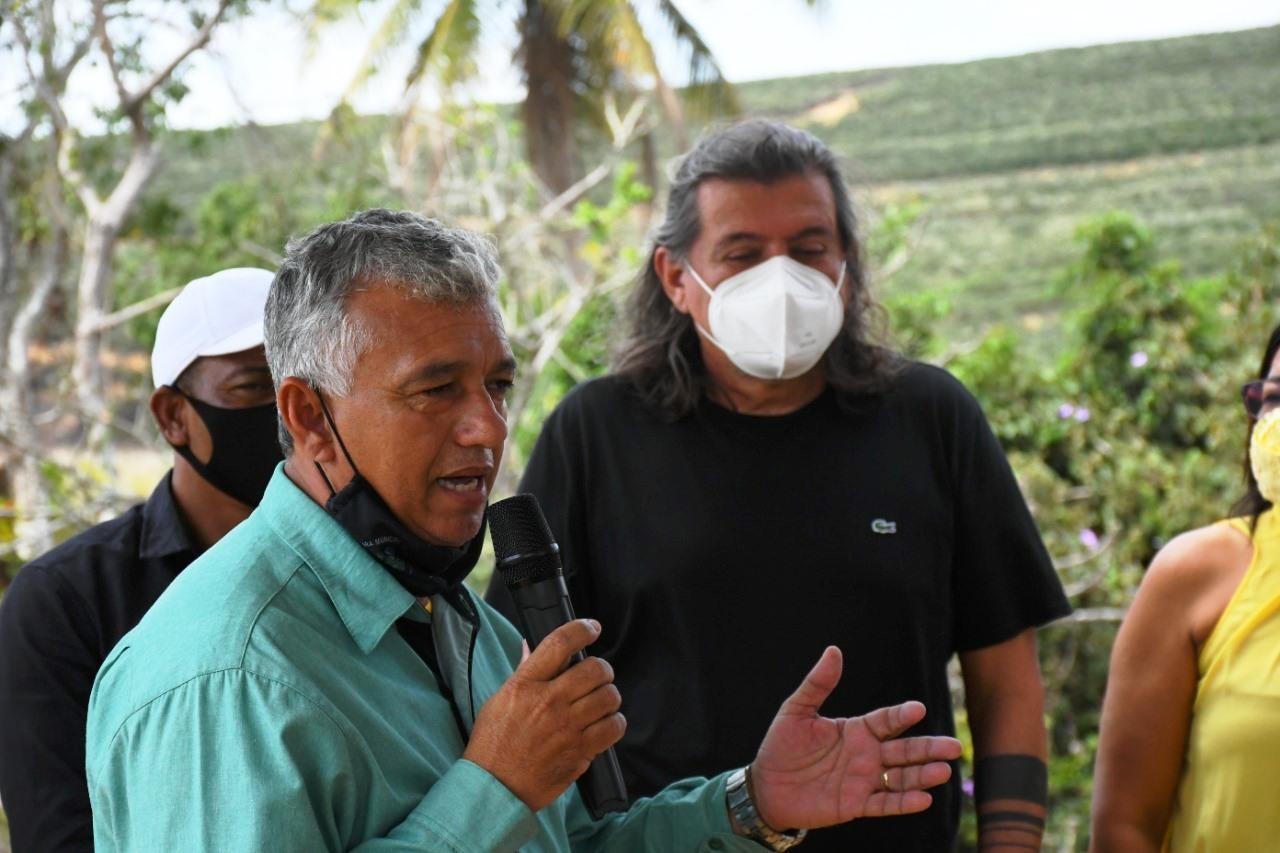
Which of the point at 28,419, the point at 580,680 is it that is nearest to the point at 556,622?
the point at 580,680

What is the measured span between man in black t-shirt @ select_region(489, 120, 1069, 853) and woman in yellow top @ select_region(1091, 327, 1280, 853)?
0.65ft

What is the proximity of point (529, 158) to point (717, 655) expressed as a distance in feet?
37.6

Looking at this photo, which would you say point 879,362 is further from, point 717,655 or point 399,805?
point 399,805

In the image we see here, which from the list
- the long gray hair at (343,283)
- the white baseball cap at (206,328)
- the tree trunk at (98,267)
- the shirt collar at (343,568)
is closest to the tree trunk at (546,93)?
the tree trunk at (98,267)

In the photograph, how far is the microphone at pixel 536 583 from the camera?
176cm

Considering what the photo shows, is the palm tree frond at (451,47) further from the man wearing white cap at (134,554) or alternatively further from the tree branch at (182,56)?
the man wearing white cap at (134,554)

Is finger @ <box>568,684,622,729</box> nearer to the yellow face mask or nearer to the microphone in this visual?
the microphone

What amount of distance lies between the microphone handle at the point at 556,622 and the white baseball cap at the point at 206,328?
916mm

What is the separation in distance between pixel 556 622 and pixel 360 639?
0.84 ft

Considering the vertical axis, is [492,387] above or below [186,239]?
below

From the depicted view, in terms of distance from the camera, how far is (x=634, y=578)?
2627mm

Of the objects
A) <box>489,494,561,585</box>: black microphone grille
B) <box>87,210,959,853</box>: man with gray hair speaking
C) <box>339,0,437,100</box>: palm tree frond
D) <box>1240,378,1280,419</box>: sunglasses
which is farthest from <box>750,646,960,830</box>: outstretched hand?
<box>339,0,437,100</box>: palm tree frond

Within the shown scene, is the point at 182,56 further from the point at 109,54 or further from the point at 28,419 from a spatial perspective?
the point at 28,419

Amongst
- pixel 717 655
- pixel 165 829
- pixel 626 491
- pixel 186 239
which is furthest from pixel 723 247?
pixel 186 239
